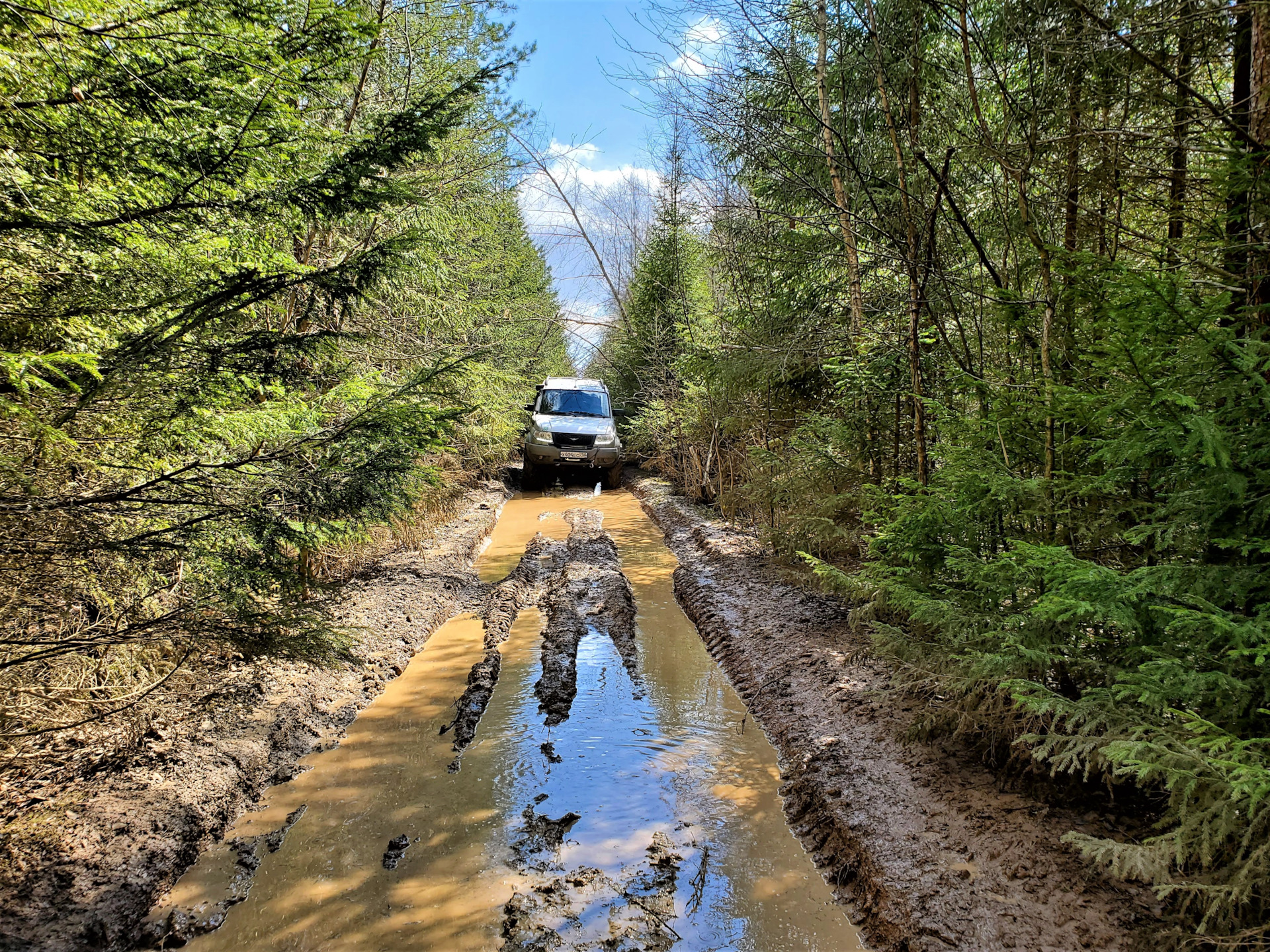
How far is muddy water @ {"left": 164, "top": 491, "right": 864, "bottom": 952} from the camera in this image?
10.4 ft

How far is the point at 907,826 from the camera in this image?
3525 millimetres

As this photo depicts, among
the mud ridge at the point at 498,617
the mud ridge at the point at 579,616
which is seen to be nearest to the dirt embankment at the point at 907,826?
the mud ridge at the point at 579,616

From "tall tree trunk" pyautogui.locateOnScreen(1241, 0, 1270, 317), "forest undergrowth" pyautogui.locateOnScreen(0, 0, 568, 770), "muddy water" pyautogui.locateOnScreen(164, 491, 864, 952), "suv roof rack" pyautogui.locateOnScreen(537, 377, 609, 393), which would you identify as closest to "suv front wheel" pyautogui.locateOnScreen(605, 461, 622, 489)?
"suv roof rack" pyautogui.locateOnScreen(537, 377, 609, 393)

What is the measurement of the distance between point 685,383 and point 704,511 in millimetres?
A: 2396

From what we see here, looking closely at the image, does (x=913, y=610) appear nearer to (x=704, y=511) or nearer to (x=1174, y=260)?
(x=1174, y=260)

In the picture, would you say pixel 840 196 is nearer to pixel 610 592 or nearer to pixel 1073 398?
pixel 1073 398

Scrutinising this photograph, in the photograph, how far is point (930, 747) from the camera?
411 cm

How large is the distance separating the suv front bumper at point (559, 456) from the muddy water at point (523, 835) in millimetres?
9347

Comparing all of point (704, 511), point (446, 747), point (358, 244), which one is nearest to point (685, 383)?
point (704, 511)

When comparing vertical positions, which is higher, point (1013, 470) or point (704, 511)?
point (1013, 470)

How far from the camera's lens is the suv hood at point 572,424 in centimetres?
1528

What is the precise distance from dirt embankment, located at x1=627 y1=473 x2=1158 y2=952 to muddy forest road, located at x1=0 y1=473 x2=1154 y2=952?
0.01 metres

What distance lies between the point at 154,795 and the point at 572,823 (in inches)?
88.4

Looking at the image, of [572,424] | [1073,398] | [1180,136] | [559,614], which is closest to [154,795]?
[559,614]
